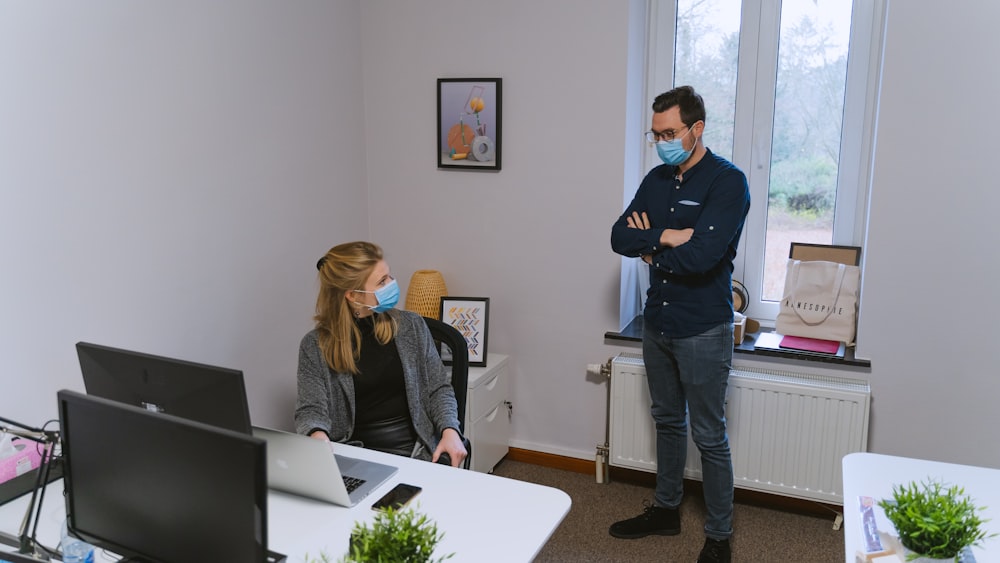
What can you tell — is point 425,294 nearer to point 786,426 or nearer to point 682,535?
point 682,535

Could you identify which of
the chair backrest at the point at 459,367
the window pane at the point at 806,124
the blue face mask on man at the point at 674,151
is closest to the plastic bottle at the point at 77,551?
the chair backrest at the point at 459,367

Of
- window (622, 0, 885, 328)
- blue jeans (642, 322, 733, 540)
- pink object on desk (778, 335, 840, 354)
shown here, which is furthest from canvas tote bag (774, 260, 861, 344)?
blue jeans (642, 322, 733, 540)

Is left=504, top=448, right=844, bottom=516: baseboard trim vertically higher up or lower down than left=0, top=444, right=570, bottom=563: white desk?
lower down

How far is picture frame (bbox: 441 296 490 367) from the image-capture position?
336 centimetres

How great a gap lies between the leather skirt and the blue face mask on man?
3.96 feet

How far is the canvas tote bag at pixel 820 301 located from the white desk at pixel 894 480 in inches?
46.2

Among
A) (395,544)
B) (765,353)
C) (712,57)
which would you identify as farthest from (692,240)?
(395,544)

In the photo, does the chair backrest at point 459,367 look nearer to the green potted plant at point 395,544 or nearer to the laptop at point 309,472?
the laptop at point 309,472

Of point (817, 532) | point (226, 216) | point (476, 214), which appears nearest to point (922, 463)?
point (817, 532)

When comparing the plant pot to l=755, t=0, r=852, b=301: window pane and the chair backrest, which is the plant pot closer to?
the chair backrest

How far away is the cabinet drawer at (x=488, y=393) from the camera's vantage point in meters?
3.18

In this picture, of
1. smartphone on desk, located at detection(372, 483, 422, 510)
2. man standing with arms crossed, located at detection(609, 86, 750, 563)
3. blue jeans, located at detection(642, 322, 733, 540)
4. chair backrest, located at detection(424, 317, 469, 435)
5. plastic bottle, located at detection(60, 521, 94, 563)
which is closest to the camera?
plastic bottle, located at detection(60, 521, 94, 563)

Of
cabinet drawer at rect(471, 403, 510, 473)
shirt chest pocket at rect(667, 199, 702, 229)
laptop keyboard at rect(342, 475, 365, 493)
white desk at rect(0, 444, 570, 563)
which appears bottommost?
cabinet drawer at rect(471, 403, 510, 473)

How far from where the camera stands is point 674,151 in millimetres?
2586
